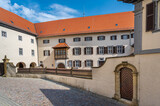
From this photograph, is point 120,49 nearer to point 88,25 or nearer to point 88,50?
point 88,50

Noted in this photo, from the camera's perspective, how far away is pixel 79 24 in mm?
19375

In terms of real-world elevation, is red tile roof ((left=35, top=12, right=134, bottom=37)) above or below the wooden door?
above

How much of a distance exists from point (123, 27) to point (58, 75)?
46.6 ft

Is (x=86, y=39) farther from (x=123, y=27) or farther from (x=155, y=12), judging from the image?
(x=155, y=12)

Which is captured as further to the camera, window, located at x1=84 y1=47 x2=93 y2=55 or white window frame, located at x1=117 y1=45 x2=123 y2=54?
window, located at x1=84 y1=47 x2=93 y2=55

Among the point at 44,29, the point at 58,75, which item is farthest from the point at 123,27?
the point at 44,29

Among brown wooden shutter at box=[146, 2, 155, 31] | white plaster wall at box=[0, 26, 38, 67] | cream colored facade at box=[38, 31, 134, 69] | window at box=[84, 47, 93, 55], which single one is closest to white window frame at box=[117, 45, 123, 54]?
cream colored facade at box=[38, 31, 134, 69]

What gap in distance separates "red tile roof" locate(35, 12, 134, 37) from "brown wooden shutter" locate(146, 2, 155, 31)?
11.8m

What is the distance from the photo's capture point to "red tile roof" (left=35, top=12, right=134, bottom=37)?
16.5m

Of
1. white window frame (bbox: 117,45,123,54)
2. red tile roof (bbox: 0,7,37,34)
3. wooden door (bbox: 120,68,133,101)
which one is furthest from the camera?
white window frame (bbox: 117,45,123,54)

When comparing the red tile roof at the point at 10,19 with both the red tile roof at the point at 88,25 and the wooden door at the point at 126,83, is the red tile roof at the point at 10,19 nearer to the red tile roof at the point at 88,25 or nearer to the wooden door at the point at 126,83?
the red tile roof at the point at 88,25

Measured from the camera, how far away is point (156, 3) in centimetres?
423

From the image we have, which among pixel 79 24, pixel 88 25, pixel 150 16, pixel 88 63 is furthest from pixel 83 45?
pixel 150 16

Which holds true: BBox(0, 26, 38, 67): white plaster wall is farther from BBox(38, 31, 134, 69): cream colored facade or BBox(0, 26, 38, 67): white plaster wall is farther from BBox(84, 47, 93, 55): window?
BBox(84, 47, 93, 55): window
